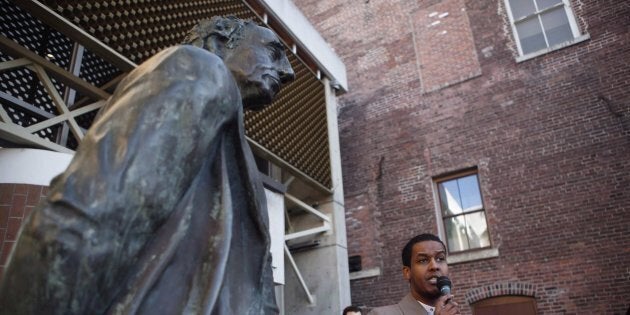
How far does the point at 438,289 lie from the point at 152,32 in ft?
15.1

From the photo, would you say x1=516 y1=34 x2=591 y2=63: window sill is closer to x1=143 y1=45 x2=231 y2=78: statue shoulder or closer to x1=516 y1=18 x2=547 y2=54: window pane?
x1=516 y1=18 x2=547 y2=54: window pane

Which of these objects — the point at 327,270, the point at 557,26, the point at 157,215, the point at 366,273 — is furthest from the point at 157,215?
the point at 557,26

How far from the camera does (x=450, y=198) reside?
10.0m

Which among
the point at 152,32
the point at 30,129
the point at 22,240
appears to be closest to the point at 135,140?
the point at 22,240

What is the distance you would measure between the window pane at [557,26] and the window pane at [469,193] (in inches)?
133

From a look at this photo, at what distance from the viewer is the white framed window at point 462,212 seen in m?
9.43

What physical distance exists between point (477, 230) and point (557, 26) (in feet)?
15.5

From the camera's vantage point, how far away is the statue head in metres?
1.24

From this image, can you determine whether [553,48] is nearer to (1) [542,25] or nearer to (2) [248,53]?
(1) [542,25]

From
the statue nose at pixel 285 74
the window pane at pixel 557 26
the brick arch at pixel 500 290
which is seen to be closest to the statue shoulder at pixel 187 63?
the statue nose at pixel 285 74

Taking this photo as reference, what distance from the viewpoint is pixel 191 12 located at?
650 cm

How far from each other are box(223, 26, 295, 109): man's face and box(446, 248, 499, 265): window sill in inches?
336

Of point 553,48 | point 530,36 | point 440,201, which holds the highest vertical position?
point 530,36

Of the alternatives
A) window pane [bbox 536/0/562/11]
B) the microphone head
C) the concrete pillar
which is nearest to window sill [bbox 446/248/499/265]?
the concrete pillar
